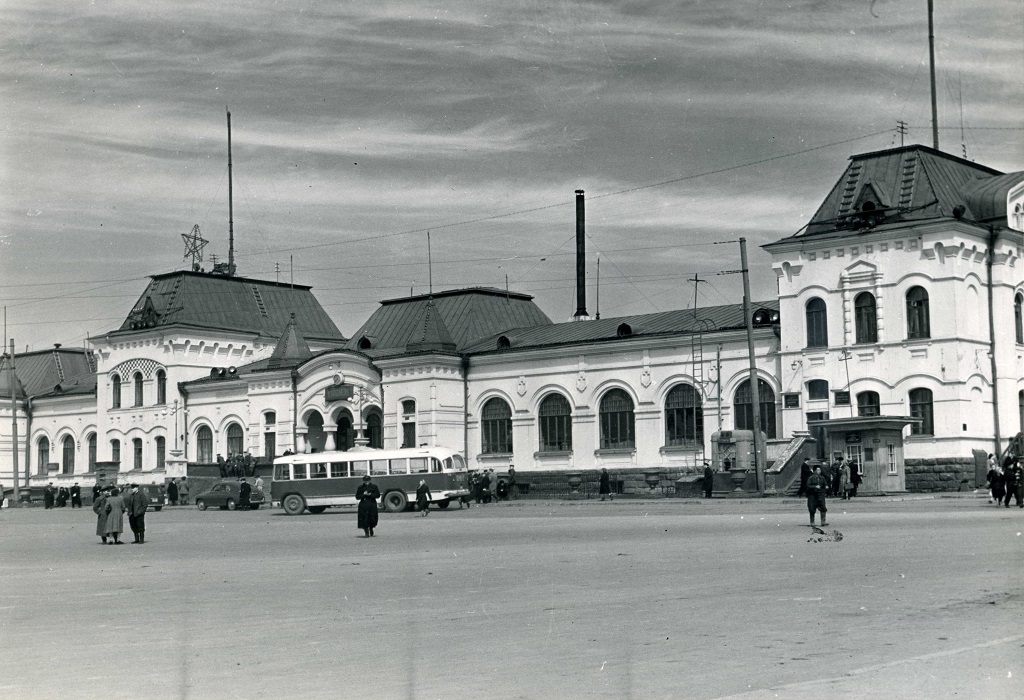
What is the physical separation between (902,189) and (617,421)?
15658mm

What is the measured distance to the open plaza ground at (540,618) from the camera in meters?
9.77

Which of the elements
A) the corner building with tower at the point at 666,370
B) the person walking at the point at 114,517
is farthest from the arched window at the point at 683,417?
the person walking at the point at 114,517

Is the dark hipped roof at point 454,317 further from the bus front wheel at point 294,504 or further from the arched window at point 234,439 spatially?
the bus front wheel at point 294,504

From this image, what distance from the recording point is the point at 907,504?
3662 cm

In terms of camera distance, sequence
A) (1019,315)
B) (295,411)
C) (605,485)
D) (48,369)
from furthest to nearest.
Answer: (48,369), (295,411), (605,485), (1019,315)

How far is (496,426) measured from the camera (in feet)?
199

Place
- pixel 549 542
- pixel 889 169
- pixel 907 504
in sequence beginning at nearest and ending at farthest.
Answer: pixel 549 542, pixel 907 504, pixel 889 169

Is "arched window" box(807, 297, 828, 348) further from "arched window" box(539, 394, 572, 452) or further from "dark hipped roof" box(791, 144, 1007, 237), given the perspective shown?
"arched window" box(539, 394, 572, 452)

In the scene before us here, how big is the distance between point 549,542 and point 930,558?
29.0ft

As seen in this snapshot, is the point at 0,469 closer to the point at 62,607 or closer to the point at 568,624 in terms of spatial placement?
the point at 62,607

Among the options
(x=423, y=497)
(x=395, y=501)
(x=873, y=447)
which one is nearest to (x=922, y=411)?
(x=873, y=447)

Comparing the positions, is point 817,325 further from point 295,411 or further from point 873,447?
point 295,411

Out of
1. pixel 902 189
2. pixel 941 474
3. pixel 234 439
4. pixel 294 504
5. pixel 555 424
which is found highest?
pixel 902 189

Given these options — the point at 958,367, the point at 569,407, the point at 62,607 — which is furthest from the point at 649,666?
the point at 569,407
